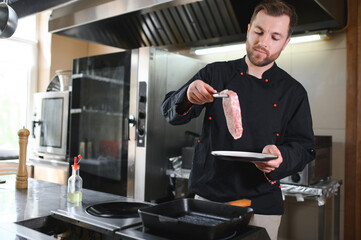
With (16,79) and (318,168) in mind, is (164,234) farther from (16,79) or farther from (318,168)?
(16,79)

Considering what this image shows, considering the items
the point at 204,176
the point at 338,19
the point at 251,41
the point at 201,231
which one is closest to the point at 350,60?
the point at 338,19

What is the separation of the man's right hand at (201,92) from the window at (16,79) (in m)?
4.01

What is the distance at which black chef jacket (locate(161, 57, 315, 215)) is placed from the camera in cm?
147

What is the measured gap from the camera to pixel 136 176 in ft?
9.02

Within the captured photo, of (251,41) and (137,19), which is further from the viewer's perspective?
(137,19)

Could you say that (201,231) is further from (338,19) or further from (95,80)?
(95,80)

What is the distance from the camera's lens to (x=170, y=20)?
303 cm

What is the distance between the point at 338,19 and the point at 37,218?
7.59 ft

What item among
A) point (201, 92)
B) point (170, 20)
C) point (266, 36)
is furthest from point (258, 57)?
point (170, 20)

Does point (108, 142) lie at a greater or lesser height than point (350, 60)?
lesser

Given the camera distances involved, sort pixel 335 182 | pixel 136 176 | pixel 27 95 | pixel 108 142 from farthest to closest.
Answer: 1. pixel 27 95
2. pixel 108 142
3. pixel 136 176
4. pixel 335 182

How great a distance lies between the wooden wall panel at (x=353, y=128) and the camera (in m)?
2.52

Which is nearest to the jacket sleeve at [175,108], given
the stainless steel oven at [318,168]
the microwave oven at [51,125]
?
the stainless steel oven at [318,168]

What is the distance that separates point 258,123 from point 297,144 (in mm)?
185
